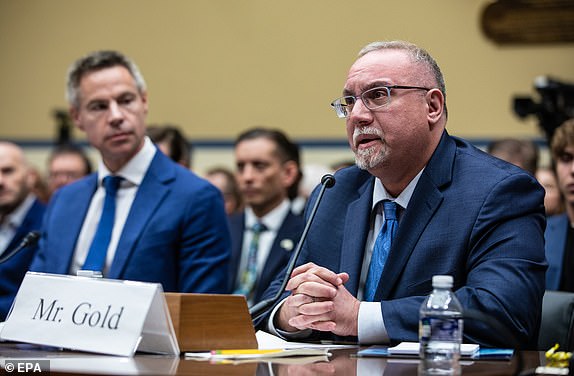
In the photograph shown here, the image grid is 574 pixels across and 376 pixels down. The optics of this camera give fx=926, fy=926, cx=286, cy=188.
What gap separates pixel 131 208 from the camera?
11.5 ft

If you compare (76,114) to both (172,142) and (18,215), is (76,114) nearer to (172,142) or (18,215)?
(18,215)

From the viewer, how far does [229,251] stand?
11.9ft

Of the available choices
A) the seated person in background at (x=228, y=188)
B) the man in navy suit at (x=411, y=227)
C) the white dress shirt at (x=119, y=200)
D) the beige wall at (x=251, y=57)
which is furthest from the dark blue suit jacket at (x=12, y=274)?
the beige wall at (x=251, y=57)

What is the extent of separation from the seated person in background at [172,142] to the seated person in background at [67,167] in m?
1.07

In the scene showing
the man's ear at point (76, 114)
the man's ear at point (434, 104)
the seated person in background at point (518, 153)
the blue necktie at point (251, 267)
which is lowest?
the blue necktie at point (251, 267)

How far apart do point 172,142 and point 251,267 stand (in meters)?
0.88

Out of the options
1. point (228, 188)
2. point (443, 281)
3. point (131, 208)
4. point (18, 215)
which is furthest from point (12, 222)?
point (443, 281)

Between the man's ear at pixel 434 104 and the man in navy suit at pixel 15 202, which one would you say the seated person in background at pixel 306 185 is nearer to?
the man in navy suit at pixel 15 202

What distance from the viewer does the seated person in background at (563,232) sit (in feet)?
12.2

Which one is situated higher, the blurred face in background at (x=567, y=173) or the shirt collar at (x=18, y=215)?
the blurred face in background at (x=567, y=173)

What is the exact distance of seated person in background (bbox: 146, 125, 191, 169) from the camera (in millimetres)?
5156

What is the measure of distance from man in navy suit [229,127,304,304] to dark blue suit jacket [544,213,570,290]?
1.32 m

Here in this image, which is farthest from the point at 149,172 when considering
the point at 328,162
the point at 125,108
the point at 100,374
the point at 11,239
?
the point at 328,162

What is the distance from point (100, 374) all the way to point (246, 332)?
529mm
